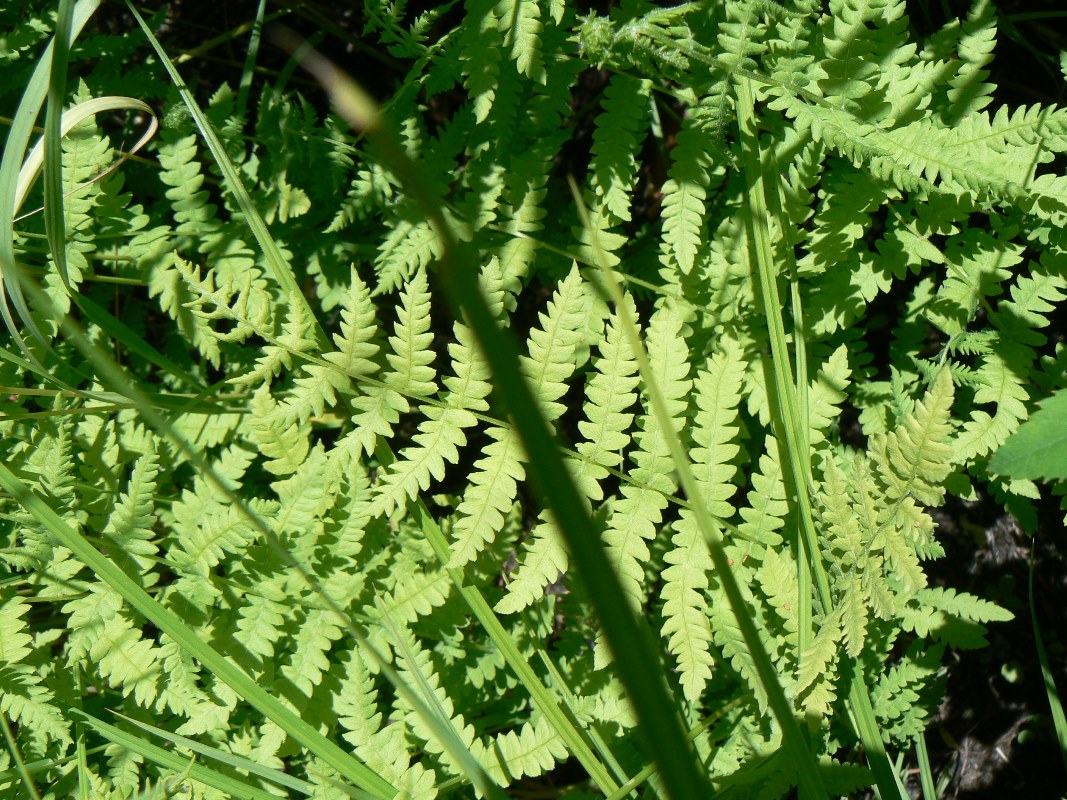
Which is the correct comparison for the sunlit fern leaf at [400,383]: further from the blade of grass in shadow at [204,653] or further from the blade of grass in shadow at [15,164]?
the blade of grass in shadow at [15,164]

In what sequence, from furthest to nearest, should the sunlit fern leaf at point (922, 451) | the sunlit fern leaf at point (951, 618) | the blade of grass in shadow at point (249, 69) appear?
1. the blade of grass in shadow at point (249, 69)
2. the sunlit fern leaf at point (951, 618)
3. the sunlit fern leaf at point (922, 451)

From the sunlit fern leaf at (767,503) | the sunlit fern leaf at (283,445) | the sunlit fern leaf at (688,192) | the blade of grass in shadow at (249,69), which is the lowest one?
the sunlit fern leaf at (767,503)

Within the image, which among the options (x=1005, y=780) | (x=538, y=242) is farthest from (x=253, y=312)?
(x=1005, y=780)

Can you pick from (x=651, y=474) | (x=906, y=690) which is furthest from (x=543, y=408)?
(x=906, y=690)

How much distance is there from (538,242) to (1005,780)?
240cm

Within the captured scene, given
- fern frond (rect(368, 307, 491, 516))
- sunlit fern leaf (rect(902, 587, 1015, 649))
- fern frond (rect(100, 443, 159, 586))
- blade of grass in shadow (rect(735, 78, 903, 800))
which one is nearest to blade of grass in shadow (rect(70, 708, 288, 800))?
fern frond (rect(100, 443, 159, 586))

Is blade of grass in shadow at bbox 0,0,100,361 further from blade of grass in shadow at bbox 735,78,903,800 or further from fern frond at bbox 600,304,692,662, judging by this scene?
blade of grass in shadow at bbox 735,78,903,800

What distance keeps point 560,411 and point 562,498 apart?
1.37 metres

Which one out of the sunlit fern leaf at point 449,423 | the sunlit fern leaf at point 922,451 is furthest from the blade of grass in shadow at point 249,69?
Answer: the sunlit fern leaf at point 922,451

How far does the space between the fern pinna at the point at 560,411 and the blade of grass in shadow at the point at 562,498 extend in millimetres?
1208

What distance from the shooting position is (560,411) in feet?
6.39

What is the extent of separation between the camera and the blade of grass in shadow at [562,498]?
0.52 meters

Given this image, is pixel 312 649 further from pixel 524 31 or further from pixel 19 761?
pixel 524 31

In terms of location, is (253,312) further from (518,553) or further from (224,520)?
(518,553)
